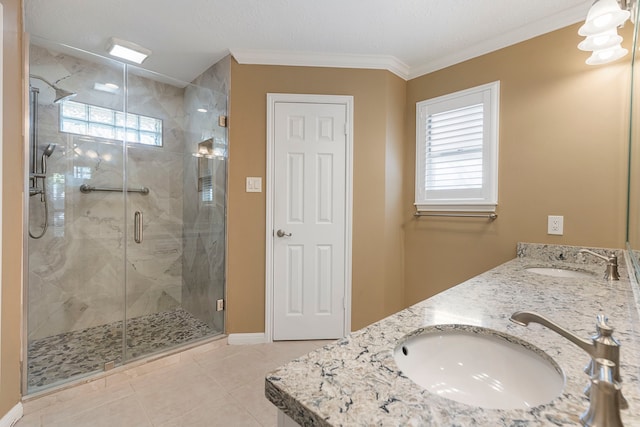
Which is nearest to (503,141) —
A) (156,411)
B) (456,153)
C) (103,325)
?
(456,153)

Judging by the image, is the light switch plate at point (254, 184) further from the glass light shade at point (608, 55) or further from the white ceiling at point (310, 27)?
the glass light shade at point (608, 55)

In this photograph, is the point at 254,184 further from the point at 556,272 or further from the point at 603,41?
the point at 603,41

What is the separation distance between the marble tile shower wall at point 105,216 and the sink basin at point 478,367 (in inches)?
81.1

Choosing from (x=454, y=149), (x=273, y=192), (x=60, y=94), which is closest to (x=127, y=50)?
(x=60, y=94)

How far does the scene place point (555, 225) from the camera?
190cm

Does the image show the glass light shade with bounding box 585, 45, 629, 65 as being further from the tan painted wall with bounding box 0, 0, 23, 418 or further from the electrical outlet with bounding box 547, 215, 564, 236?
the tan painted wall with bounding box 0, 0, 23, 418

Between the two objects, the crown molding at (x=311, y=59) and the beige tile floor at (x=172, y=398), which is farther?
the crown molding at (x=311, y=59)

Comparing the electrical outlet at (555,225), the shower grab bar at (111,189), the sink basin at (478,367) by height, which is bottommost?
the sink basin at (478,367)

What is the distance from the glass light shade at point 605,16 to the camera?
1.35 m

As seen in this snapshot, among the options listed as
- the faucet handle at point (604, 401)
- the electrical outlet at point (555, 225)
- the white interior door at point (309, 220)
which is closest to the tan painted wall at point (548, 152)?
the electrical outlet at point (555, 225)

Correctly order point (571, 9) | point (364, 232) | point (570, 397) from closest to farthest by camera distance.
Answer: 1. point (570, 397)
2. point (571, 9)
3. point (364, 232)

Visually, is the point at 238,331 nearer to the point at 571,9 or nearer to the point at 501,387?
the point at 501,387

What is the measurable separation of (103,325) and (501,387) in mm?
3085

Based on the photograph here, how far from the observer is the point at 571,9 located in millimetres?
1805
